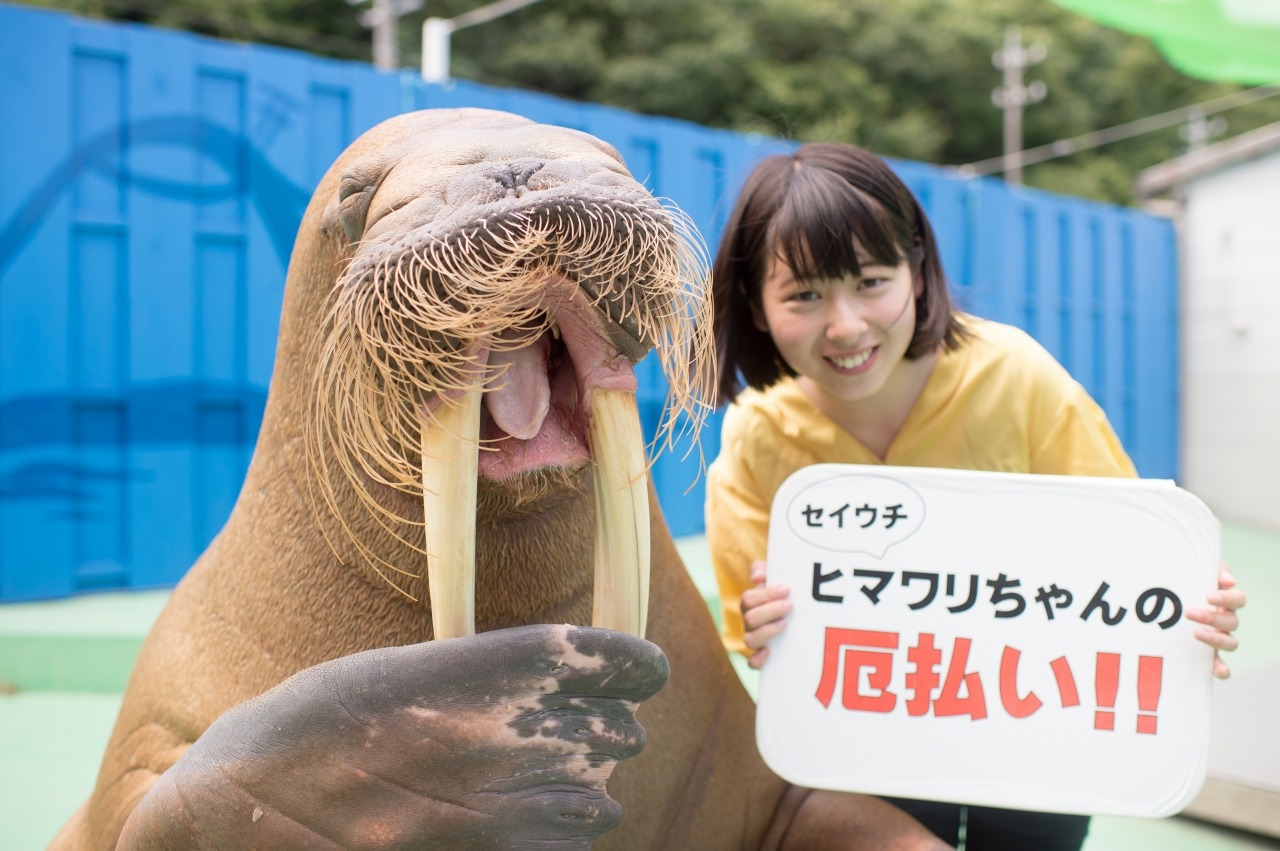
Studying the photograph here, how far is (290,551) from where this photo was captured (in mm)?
1575

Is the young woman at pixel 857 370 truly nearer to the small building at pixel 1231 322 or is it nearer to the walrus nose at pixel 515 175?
the walrus nose at pixel 515 175

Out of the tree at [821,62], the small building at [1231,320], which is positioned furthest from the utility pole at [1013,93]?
the small building at [1231,320]

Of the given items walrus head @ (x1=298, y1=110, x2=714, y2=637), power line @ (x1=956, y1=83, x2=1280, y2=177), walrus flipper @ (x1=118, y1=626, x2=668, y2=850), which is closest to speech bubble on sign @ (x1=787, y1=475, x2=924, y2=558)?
walrus head @ (x1=298, y1=110, x2=714, y2=637)

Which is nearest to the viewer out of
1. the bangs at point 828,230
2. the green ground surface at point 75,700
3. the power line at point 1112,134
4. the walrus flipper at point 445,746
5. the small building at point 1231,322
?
the walrus flipper at point 445,746

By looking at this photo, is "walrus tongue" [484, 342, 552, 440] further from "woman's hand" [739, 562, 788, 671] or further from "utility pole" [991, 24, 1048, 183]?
"utility pole" [991, 24, 1048, 183]

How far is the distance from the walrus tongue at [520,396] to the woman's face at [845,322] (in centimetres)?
104

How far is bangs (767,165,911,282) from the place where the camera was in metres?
2.13

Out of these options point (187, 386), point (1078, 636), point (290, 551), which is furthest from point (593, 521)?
point (187, 386)

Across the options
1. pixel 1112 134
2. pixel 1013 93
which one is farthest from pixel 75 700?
pixel 1112 134

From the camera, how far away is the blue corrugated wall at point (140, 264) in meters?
5.25

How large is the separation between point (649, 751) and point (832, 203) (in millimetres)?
1099

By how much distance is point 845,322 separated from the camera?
2139mm

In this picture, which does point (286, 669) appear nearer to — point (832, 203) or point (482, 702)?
point (482, 702)

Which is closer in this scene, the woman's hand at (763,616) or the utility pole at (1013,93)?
the woman's hand at (763,616)
